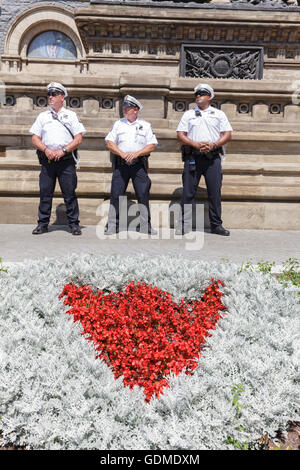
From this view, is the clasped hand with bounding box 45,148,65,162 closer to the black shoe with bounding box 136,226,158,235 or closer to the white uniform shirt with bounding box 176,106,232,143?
the black shoe with bounding box 136,226,158,235

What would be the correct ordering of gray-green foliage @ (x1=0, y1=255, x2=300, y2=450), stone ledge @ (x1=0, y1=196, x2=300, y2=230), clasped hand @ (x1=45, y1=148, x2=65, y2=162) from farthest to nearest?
stone ledge @ (x1=0, y1=196, x2=300, y2=230) → clasped hand @ (x1=45, y1=148, x2=65, y2=162) → gray-green foliage @ (x1=0, y1=255, x2=300, y2=450)

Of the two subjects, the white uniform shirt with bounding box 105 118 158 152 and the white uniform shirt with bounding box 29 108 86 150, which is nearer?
the white uniform shirt with bounding box 29 108 86 150

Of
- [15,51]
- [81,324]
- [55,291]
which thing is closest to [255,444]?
[81,324]

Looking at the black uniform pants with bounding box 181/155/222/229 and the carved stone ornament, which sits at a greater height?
the carved stone ornament

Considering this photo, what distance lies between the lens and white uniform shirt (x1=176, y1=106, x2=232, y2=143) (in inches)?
256

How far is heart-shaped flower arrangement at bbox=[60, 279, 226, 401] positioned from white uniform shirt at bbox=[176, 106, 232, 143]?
136 inches

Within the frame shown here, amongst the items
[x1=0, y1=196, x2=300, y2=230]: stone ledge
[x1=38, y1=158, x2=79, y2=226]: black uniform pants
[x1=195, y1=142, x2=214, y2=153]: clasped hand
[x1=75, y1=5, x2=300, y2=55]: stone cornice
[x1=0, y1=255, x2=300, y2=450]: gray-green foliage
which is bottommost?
[x1=0, y1=255, x2=300, y2=450]: gray-green foliage

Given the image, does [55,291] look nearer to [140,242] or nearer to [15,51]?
[140,242]

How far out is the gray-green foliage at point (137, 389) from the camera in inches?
76.4

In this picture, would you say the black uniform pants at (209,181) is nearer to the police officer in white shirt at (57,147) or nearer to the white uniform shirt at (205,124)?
the white uniform shirt at (205,124)

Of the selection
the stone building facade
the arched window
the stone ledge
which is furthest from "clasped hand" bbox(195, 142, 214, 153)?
the arched window

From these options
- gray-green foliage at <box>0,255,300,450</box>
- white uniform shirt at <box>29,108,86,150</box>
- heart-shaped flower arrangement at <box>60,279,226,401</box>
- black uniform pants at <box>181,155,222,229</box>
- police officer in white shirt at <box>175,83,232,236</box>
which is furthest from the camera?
black uniform pants at <box>181,155,222,229</box>

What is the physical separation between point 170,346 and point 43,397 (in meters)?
0.90
